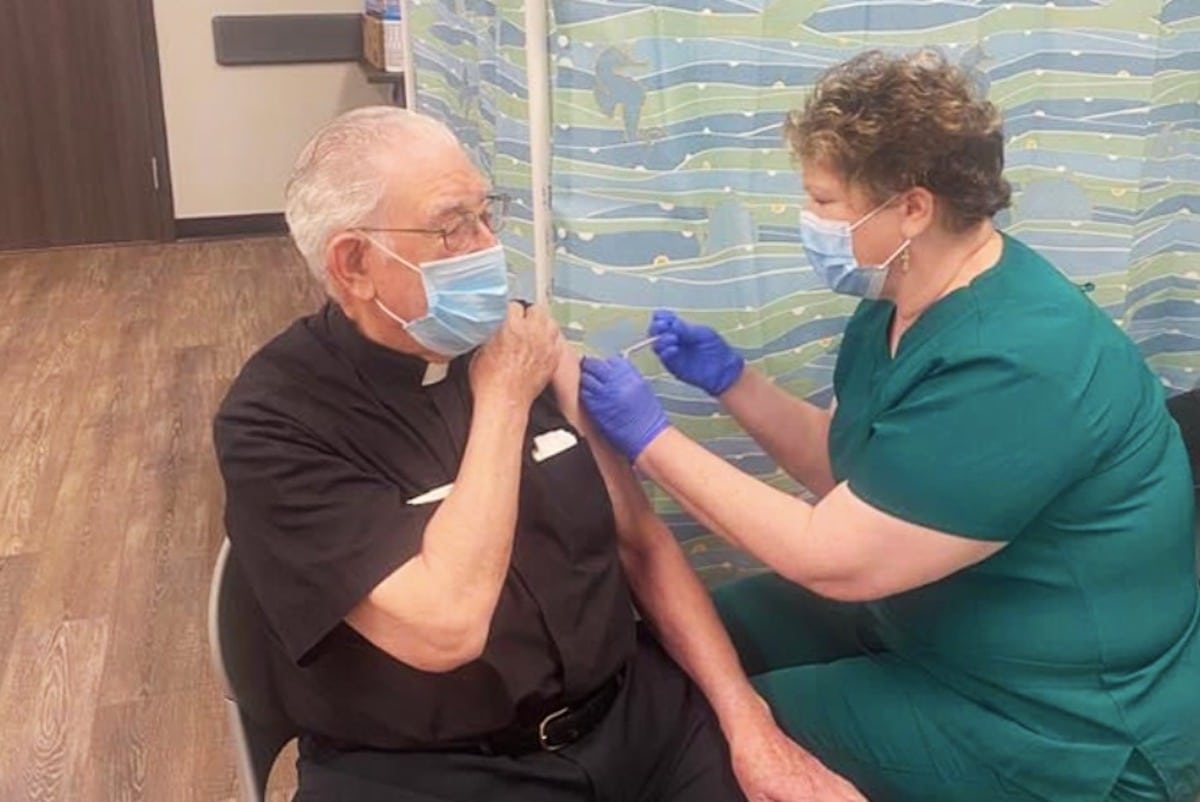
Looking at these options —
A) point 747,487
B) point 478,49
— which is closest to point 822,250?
point 747,487

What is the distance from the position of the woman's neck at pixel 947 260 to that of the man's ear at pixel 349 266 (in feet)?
1.94

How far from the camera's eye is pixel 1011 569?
1.42m

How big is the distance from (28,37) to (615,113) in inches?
168

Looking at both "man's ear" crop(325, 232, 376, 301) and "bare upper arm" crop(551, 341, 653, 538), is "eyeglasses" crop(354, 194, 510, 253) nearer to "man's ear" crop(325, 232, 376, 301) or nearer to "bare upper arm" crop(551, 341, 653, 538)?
"man's ear" crop(325, 232, 376, 301)

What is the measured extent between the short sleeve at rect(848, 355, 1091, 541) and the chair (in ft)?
2.26

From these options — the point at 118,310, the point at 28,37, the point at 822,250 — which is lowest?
the point at 118,310

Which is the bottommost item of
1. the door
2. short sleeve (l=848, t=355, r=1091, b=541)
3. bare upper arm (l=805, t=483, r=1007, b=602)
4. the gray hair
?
the door

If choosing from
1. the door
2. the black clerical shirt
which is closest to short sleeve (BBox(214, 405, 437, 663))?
the black clerical shirt

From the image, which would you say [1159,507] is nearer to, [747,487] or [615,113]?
[747,487]

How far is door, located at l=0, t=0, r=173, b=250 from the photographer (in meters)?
5.20

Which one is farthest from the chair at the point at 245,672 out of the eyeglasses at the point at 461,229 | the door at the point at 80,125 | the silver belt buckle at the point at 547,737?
the door at the point at 80,125

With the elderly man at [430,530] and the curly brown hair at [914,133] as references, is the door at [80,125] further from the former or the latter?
the curly brown hair at [914,133]

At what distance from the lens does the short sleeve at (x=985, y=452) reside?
131cm

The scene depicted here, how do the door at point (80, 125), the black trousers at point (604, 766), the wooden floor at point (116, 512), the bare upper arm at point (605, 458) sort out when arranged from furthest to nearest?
1. the door at point (80, 125)
2. the wooden floor at point (116, 512)
3. the bare upper arm at point (605, 458)
4. the black trousers at point (604, 766)
